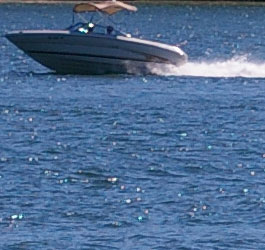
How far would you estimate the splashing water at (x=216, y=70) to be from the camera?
151ft

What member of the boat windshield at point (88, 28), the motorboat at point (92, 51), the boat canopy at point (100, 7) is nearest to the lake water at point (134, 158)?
the motorboat at point (92, 51)

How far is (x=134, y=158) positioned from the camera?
1191 inches

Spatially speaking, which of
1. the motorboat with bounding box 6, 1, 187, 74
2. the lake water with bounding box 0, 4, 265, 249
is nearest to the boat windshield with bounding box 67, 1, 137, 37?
the motorboat with bounding box 6, 1, 187, 74

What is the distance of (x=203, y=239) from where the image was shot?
22516 millimetres

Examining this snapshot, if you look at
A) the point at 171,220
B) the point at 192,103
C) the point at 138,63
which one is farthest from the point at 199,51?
the point at 171,220

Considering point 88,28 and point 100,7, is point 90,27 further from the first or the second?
point 100,7

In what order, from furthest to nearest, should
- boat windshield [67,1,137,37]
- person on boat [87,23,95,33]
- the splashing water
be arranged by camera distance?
the splashing water
boat windshield [67,1,137,37]
person on boat [87,23,95,33]

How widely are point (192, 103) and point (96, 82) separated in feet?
16.4

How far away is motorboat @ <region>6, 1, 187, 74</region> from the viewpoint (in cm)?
4416

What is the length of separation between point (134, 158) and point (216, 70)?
750 inches

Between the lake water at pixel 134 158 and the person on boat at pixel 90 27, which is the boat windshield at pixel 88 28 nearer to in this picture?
the person on boat at pixel 90 27

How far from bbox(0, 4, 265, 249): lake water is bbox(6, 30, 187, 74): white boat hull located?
0.42 m

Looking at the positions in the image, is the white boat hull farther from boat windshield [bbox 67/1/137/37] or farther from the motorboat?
boat windshield [bbox 67/1/137/37]

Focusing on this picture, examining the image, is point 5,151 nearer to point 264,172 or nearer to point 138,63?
point 264,172
